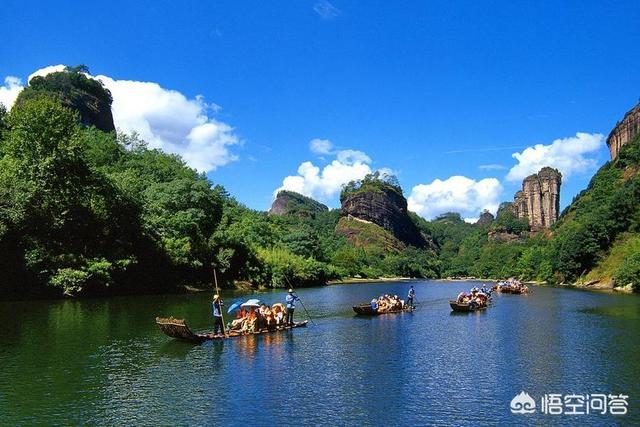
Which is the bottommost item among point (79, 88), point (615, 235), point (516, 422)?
point (516, 422)

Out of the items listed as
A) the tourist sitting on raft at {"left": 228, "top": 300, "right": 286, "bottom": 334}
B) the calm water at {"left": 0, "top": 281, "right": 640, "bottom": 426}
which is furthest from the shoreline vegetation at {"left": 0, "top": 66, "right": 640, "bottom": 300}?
the calm water at {"left": 0, "top": 281, "right": 640, "bottom": 426}

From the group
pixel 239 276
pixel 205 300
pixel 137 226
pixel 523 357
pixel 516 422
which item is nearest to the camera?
pixel 516 422

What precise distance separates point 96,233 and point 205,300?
13627 millimetres

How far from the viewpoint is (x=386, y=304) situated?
44438 mm

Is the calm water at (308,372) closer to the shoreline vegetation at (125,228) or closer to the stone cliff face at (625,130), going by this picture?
the shoreline vegetation at (125,228)

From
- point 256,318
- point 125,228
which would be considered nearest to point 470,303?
point 256,318

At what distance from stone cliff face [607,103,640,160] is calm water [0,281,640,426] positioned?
15351 centimetres

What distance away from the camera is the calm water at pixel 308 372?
15.4 m

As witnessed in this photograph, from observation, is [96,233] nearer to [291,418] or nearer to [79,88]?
[291,418]

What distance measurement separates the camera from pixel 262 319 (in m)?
30.6

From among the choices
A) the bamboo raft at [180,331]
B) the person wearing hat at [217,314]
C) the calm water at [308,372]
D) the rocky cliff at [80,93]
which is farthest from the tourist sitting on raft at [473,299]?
the rocky cliff at [80,93]

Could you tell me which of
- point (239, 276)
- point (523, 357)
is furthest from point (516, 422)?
point (239, 276)

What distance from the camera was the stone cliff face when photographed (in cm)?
16525

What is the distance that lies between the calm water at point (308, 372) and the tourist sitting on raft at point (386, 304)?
706cm
